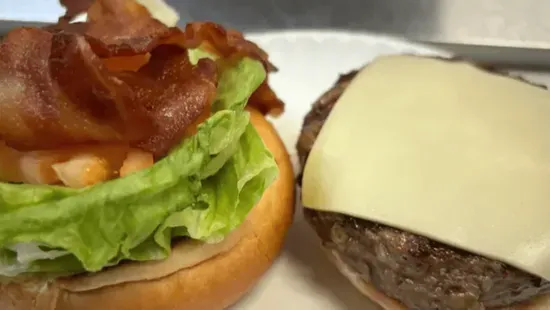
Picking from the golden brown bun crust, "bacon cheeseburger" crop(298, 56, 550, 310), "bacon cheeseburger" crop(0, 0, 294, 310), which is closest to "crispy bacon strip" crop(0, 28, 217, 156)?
"bacon cheeseburger" crop(0, 0, 294, 310)

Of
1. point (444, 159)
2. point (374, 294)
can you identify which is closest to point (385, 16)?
point (444, 159)

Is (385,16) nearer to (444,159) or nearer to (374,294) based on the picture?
(444,159)

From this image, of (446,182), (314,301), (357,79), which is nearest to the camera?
(446,182)

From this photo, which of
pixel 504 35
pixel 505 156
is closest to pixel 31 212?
pixel 505 156

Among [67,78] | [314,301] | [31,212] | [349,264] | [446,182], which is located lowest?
[314,301]

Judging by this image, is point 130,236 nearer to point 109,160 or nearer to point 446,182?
point 109,160

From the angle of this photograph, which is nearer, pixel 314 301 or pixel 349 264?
pixel 349 264
